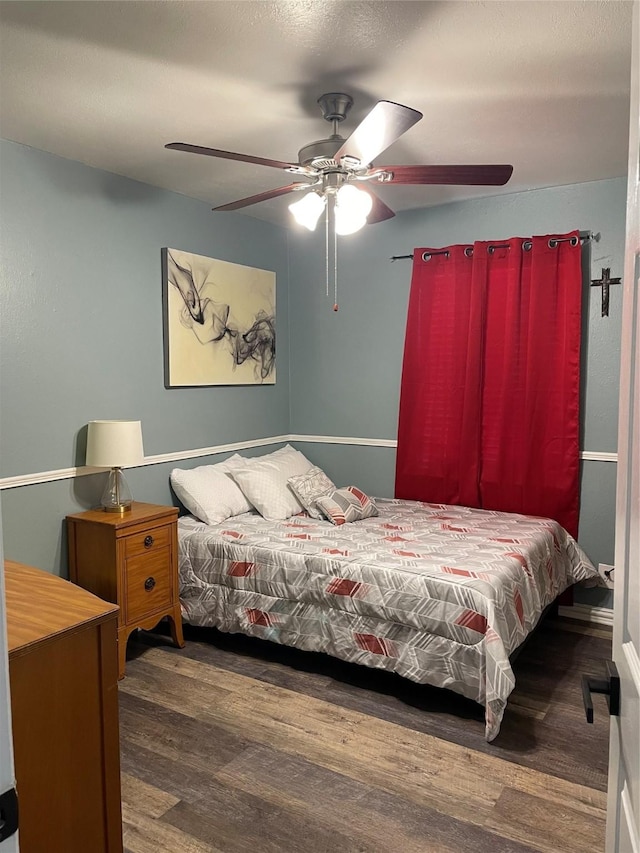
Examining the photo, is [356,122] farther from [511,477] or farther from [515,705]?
[515,705]

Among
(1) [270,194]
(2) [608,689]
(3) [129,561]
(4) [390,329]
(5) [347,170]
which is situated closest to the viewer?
(2) [608,689]

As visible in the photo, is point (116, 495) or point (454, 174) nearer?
point (454, 174)

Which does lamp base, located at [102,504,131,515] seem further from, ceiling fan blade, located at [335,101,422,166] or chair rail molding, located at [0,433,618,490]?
ceiling fan blade, located at [335,101,422,166]

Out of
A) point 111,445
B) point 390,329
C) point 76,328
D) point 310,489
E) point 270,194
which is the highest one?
point 270,194

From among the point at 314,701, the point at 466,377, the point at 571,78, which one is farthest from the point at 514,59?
the point at 314,701

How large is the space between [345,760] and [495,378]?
245cm

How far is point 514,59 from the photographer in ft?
7.36

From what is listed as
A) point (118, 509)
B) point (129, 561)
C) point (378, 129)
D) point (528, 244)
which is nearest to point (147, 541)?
point (129, 561)

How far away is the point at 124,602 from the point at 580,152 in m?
3.20

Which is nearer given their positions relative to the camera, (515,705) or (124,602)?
(515,705)

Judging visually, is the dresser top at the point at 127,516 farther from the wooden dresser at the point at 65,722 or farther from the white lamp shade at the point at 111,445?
the wooden dresser at the point at 65,722

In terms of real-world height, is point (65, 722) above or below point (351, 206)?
below

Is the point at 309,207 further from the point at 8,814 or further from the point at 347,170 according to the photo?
the point at 8,814

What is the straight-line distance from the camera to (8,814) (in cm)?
79
